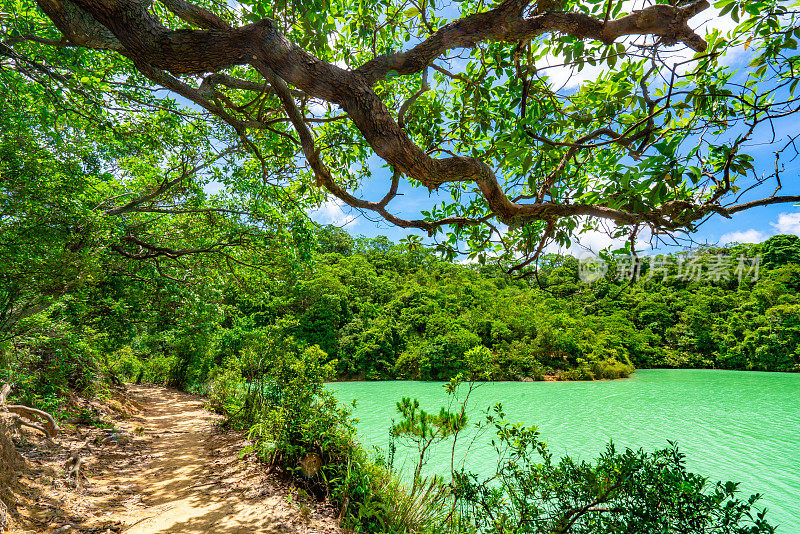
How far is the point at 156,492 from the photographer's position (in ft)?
11.4

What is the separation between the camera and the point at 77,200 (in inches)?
130

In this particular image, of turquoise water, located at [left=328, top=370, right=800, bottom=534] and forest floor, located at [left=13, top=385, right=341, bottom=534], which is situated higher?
forest floor, located at [left=13, top=385, right=341, bottom=534]

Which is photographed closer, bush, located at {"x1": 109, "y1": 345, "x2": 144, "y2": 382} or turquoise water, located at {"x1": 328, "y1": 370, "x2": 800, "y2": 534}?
turquoise water, located at {"x1": 328, "y1": 370, "x2": 800, "y2": 534}

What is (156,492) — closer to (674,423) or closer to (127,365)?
(127,365)

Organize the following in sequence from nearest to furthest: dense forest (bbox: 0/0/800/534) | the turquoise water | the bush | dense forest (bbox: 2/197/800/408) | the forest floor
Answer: dense forest (bbox: 0/0/800/534) < the forest floor < the turquoise water < the bush < dense forest (bbox: 2/197/800/408)

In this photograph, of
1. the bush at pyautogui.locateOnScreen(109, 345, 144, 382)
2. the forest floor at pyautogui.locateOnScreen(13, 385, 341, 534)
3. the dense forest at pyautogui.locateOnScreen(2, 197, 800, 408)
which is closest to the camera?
the forest floor at pyautogui.locateOnScreen(13, 385, 341, 534)

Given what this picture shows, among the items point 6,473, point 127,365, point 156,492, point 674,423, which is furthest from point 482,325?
point 6,473

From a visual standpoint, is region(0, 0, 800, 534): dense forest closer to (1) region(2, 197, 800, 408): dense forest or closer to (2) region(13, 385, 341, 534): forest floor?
(2) region(13, 385, 341, 534): forest floor

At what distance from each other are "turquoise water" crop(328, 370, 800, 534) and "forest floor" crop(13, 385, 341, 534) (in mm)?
1331

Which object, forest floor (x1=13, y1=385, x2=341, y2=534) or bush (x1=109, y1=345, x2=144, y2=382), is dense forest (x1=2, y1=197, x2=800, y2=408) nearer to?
bush (x1=109, y1=345, x2=144, y2=382)

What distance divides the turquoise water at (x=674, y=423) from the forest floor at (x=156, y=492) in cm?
133

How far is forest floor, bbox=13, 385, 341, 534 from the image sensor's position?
2.70 metres

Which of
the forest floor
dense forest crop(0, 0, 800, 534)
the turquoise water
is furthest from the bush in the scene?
the turquoise water

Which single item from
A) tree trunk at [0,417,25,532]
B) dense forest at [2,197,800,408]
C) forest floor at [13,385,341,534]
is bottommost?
forest floor at [13,385,341,534]
